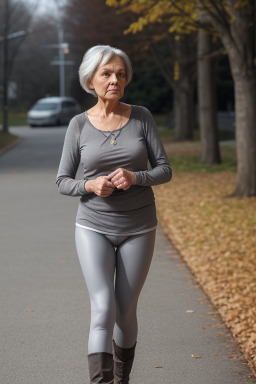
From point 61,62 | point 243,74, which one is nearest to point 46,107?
point 61,62

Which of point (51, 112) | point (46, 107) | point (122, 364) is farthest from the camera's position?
point (46, 107)

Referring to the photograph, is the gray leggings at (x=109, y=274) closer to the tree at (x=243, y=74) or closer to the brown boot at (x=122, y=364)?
the brown boot at (x=122, y=364)

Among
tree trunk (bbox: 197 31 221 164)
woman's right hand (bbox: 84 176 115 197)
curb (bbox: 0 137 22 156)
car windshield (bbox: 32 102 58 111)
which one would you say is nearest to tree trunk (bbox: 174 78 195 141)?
curb (bbox: 0 137 22 156)

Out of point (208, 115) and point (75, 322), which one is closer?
point (75, 322)

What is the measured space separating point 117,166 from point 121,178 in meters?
0.17

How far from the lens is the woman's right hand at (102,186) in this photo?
380 cm

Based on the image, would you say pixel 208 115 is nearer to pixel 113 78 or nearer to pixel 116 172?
pixel 113 78

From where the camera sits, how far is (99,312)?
393 centimetres

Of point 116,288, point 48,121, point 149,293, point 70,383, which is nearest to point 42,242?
point 149,293

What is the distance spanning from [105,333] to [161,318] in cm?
247

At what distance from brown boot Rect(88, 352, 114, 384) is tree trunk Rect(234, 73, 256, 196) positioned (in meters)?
10.7

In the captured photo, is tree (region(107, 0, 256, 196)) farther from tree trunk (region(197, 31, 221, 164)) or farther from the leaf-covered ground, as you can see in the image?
tree trunk (region(197, 31, 221, 164))

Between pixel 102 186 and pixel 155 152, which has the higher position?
pixel 155 152

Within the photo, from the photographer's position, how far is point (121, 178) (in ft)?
12.4
